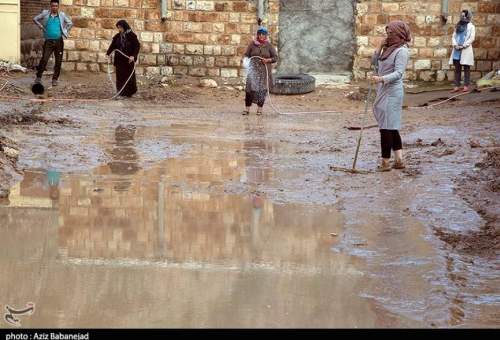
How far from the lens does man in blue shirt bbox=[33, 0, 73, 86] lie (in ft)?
54.6

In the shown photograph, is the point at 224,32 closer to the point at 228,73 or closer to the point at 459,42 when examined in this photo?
the point at 228,73

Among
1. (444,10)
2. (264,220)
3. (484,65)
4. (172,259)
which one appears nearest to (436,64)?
(484,65)

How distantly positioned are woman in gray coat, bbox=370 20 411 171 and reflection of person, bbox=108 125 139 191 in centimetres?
274

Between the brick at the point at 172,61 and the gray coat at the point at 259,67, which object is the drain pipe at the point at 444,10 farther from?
the brick at the point at 172,61

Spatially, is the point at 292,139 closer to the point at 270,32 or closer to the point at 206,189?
the point at 206,189

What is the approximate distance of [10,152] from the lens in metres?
8.98

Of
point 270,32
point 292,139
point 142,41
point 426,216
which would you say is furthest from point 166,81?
point 426,216

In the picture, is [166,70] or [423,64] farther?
[166,70]

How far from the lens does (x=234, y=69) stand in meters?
19.3

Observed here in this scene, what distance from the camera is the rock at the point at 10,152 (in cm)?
886

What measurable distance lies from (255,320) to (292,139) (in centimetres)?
771

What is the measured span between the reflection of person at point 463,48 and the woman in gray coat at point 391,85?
28.9 feet

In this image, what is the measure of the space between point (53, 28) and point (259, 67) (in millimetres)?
4697
